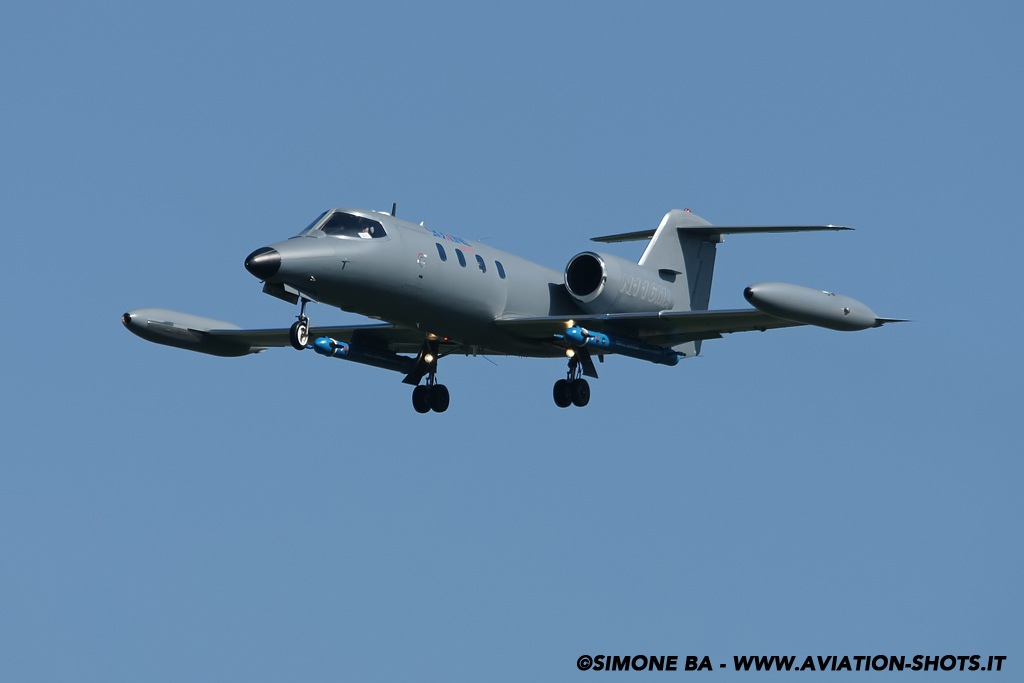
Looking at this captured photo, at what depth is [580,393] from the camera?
32.1m

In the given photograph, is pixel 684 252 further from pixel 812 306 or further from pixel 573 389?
pixel 812 306

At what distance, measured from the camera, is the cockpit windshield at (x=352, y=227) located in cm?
2867

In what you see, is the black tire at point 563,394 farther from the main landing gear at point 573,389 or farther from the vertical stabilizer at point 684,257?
the vertical stabilizer at point 684,257

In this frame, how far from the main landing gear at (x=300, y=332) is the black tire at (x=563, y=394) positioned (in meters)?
6.03

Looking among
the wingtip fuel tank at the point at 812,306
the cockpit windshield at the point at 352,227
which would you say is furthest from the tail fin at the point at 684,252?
the cockpit windshield at the point at 352,227

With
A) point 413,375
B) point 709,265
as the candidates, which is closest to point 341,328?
point 413,375

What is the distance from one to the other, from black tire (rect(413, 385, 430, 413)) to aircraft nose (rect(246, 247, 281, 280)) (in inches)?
244

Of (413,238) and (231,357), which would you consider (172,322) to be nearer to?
(231,357)

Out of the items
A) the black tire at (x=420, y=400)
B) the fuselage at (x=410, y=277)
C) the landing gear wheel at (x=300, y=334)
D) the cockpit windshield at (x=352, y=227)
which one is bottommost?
the black tire at (x=420, y=400)

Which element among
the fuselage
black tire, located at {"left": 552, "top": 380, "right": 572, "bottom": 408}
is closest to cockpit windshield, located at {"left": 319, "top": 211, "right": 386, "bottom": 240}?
the fuselage

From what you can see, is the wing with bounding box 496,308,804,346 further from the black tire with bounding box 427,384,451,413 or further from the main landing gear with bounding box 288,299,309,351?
the main landing gear with bounding box 288,299,309,351

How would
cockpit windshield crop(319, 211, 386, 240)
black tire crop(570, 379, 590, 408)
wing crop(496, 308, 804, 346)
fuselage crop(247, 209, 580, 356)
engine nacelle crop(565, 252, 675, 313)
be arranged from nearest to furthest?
fuselage crop(247, 209, 580, 356) < cockpit windshield crop(319, 211, 386, 240) < wing crop(496, 308, 804, 346) < engine nacelle crop(565, 252, 675, 313) < black tire crop(570, 379, 590, 408)

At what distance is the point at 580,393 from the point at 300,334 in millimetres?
6571

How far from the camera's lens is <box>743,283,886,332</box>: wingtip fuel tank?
88.5 feet
